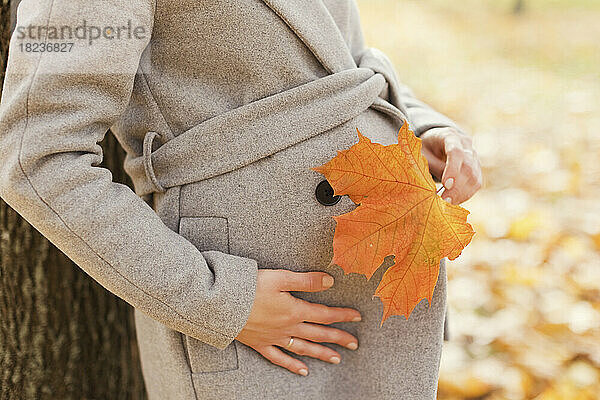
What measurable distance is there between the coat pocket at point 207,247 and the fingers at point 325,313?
0.40 ft

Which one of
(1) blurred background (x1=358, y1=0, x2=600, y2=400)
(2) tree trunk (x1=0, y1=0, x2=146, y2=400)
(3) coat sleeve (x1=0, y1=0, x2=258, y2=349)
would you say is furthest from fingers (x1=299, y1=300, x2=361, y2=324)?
(1) blurred background (x1=358, y1=0, x2=600, y2=400)

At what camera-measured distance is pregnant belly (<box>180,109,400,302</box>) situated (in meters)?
0.89

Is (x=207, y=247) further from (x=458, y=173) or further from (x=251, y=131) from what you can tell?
(x=458, y=173)

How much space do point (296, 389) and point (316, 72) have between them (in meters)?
0.48

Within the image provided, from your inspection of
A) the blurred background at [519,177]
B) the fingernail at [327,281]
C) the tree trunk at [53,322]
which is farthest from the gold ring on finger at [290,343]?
the blurred background at [519,177]

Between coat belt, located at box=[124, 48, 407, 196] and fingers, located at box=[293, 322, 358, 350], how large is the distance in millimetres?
268

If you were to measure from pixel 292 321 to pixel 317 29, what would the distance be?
43 centimetres

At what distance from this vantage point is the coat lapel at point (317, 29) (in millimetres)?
868

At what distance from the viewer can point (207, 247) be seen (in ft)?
2.99

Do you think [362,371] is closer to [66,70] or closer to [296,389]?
[296,389]

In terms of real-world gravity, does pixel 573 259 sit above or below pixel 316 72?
below

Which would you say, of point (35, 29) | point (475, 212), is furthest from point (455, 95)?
point (35, 29)

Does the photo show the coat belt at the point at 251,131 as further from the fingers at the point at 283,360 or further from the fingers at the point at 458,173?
the fingers at the point at 283,360

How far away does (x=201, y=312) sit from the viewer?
0.84 m
